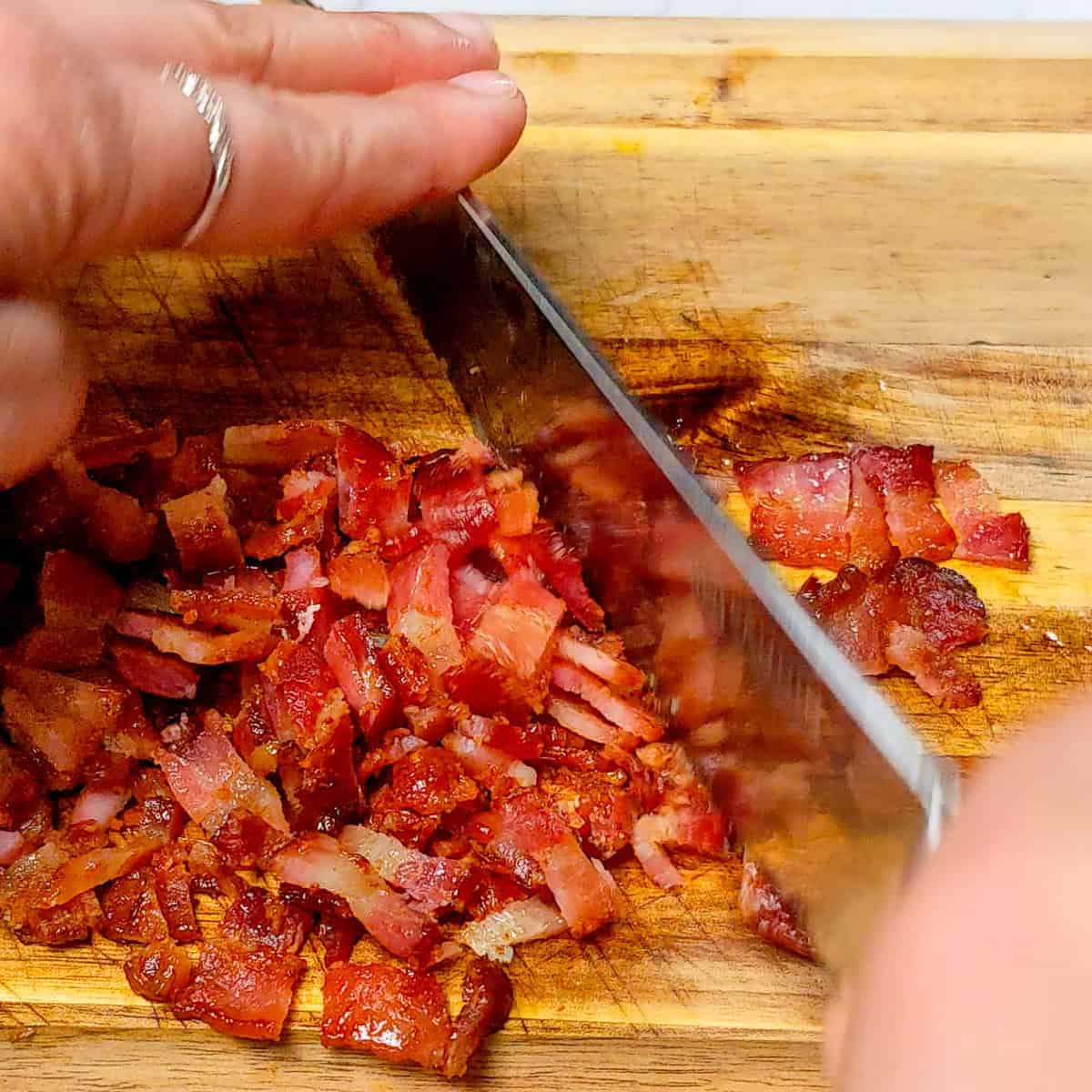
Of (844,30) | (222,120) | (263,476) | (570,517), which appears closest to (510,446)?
(570,517)

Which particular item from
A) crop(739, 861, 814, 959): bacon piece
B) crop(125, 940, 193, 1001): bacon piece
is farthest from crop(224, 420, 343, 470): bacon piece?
crop(739, 861, 814, 959): bacon piece

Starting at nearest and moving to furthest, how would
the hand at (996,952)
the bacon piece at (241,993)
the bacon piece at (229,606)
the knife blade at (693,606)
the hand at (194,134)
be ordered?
the hand at (996,952) < the hand at (194,134) < the knife blade at (693,606) < the bacon piece at (241,993) < the bacon piece at (229,606)

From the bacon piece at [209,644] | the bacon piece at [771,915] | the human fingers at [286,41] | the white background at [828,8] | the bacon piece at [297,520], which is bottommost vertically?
the bacon piece at [771,915]

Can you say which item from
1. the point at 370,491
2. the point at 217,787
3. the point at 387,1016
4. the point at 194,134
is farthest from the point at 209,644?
the point at 194,134

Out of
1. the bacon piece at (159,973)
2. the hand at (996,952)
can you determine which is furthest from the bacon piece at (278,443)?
the hand at (996,952)

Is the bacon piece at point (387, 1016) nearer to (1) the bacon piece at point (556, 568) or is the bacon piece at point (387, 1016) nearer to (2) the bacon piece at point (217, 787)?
(2) the bacon piece at point (217, 787)

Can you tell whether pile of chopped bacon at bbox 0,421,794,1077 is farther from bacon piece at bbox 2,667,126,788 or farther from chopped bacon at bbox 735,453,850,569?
chopped bacon at bbox 735,453,850,569
